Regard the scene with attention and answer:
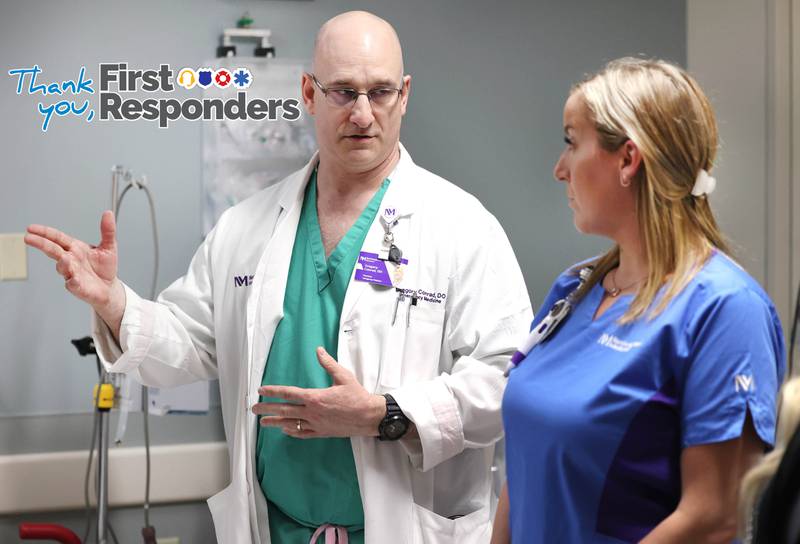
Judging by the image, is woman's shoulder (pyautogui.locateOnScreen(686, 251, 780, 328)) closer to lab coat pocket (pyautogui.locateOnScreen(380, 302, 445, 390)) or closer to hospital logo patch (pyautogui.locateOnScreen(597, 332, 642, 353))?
hospital logo patch (pyautogui.locateOnScreen(597, 332, 642, 353))

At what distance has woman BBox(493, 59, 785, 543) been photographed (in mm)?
1149

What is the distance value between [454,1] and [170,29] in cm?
88

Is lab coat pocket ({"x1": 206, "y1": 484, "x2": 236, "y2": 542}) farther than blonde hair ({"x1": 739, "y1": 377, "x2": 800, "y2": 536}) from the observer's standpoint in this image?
Yes

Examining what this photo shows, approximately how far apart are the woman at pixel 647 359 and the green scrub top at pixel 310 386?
526 mm

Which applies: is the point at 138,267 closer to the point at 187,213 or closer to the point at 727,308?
the point at 187,213

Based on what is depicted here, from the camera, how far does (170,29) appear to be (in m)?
2.63

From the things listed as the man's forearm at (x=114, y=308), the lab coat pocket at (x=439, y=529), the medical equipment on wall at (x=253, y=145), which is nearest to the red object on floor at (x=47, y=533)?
the man's forearm at (x=114, y=308)

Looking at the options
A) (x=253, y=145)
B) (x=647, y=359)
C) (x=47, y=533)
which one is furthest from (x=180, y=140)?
(x=647, y=359)

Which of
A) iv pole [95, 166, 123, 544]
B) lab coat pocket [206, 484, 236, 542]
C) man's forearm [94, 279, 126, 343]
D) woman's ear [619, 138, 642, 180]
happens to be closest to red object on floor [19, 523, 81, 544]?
iv pole [95, 166, 123, 544]

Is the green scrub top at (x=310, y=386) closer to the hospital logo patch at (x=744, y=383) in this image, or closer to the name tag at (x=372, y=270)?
the name tag at (x=372, y=270)

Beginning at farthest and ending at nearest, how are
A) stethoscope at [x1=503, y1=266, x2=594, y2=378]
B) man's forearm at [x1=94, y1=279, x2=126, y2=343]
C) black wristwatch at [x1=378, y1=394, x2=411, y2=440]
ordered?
man's forearm at [x1=94, y1=279, x2=126, y2=343] < black wristwatch at [x1=378, y1=394, x2=411, y2=440] < stethoscope at [x1=503, y1=266, x2=594, y2=378]

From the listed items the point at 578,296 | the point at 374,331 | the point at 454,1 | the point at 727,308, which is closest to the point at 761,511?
the point at 727,308

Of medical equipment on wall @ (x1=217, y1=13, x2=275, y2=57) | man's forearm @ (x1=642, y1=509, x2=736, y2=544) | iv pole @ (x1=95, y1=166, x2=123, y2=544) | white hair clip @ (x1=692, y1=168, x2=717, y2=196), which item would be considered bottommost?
iv pole @ (x1=95, y1=166, x2=123, y2=544)

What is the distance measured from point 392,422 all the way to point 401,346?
0.56ft
